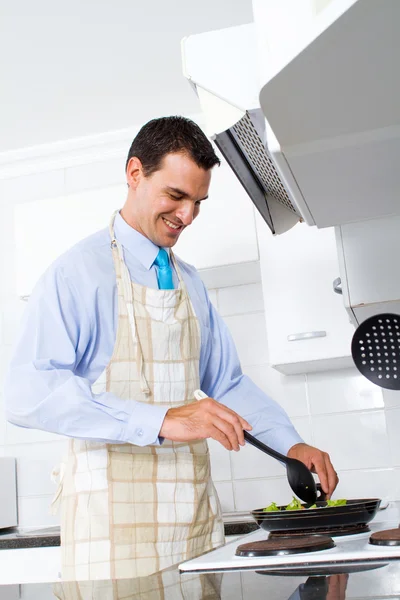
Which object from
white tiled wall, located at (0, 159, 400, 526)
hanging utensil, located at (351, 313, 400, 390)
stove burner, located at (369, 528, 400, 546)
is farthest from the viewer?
white tiled wall, located at (0, 159, 400, 526)

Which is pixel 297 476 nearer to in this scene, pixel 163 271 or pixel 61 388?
pixel 61 388

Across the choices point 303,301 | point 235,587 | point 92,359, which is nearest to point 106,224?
point 303,301

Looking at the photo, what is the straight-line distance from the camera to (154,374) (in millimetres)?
1469

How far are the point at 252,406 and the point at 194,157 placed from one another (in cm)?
59

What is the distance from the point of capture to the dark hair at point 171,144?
153 cm

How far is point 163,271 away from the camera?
160 centimetres

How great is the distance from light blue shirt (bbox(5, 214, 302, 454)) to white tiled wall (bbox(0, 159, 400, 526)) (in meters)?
0.59

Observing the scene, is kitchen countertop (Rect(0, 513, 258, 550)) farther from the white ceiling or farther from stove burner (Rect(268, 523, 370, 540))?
the white ceiling

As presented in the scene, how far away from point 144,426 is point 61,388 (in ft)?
0.55

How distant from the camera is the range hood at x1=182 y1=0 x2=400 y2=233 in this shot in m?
0.64

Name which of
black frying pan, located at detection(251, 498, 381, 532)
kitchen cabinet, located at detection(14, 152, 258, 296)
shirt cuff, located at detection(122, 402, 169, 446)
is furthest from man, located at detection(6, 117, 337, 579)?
kitchen cabinet, located at detection(14, 152, 258, 296)

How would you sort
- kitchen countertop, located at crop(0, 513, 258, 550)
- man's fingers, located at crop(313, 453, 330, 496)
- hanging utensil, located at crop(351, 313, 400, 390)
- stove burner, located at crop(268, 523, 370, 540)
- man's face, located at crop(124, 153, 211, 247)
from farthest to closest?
kitchen countertop, located at crop(0, 513, 258, 550), man's face, located at crop(124, 153, 211, 247), man's fingers, located at crop(313, 453, 330, 496), hanging utensil, located at crop(351, 313, 400, 390), stove burner, located at crop(268, 523, 370, 540)

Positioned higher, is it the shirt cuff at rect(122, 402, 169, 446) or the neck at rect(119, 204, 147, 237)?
the neck at rect(119, 204, 147, 237)

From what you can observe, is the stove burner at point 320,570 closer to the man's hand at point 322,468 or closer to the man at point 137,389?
the man at point 137,389
